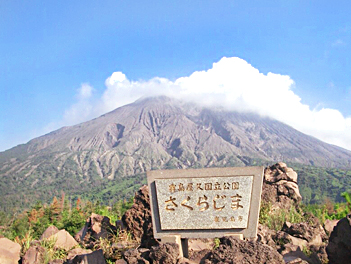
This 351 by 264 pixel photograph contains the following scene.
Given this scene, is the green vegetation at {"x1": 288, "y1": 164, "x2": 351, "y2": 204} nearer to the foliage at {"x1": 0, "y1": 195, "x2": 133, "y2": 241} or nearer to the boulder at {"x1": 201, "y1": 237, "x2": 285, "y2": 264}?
the foliage at {"x1": 0, "y1": 195, "x2": 133, "y2": 241}

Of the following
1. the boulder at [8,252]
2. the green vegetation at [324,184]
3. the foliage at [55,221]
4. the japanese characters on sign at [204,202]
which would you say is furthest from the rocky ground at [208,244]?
the green vegetation at [324,184]

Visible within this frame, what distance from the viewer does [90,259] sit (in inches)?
224

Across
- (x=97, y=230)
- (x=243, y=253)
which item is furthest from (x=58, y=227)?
(x=243, y=253)

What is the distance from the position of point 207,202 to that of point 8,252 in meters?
3.75

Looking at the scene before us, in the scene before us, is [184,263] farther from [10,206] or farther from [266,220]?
[10,206]

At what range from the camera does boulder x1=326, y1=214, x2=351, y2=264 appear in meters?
5.05

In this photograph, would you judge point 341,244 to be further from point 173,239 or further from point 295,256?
Result: point 173,239

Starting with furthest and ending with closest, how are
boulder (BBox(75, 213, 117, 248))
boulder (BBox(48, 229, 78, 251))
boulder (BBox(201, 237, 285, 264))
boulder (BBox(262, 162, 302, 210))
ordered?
1. boulder (BBox(262, 162, 302, 210))
2. boulder (BBox(75, 213, 117, 248))
3. boulder (BBox(48, 229, 78, 251))
4. boulder (BBox(201, 237, 285, 264))

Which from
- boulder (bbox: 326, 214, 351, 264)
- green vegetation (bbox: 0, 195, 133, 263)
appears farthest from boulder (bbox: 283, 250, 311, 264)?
green vegetation (bbox: 0, 195, 133, 263)

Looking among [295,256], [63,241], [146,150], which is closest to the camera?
Result: [295,256]

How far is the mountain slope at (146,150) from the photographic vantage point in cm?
13688

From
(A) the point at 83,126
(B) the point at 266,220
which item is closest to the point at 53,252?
(B) the point at 266,220

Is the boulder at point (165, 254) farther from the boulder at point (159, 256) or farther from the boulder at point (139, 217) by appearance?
the boulder at point (139, 217)

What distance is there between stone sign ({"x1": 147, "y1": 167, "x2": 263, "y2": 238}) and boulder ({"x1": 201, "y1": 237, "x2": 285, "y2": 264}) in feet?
2.85
